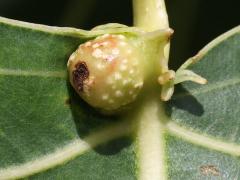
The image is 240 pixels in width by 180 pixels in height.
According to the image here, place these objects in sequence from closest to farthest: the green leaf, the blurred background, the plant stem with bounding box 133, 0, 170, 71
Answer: the green leaf < the plant stem with bounding box 133, 0, 170, 71 < the blurred background

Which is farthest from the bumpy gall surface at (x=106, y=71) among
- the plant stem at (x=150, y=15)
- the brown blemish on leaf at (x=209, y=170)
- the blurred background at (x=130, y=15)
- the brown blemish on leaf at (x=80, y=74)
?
the blurred background at (x=130, y=15)

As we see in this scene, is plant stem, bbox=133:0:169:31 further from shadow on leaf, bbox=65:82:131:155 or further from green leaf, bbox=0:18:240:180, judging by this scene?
shadow on leaf, bbox=65:82:131:155

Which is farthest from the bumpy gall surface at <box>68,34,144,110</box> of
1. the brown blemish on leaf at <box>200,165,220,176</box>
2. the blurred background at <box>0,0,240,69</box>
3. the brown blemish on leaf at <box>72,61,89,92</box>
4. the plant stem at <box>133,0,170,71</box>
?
the blurred background at <box>0,0,240,69</box>

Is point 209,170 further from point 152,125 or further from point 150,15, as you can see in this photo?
point 150,15

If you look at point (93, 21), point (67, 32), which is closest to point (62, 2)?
point (93, 21)

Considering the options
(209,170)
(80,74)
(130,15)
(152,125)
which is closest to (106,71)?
(80,74)

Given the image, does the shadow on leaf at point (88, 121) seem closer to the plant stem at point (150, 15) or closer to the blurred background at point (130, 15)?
the plant stem at point (150, 15)

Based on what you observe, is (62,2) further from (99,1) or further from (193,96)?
(193,96)
